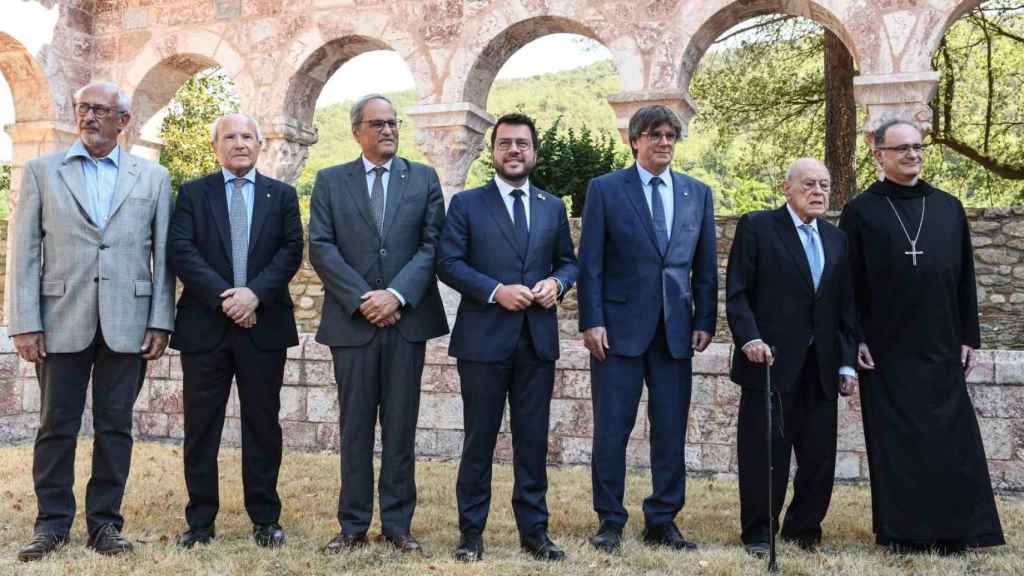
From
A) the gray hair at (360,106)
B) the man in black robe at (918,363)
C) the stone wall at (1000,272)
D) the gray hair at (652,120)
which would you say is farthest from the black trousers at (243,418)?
the stone wall at (1000,272)

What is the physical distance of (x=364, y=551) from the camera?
11.6ft

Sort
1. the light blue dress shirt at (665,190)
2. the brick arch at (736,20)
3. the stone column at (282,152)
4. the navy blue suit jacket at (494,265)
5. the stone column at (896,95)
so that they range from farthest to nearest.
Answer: the stone column at (282,152), the brick arch at (736,20), the stone column at (896,95), the light blue dress shirt at (665,190), the navy blue suit jacket at (494,265)

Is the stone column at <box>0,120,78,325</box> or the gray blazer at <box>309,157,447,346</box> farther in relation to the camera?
the stone column at <box>0,120,78,325</box>

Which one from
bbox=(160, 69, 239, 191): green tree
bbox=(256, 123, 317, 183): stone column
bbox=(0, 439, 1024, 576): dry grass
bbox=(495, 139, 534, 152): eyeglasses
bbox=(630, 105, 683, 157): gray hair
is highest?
bbox=(160, 69, 239, 191): green tree

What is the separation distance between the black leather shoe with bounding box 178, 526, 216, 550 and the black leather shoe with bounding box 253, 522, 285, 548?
182mm

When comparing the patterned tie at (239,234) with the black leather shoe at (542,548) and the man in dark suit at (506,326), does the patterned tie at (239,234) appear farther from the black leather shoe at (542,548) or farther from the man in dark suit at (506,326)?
the black leather shoe at (542,548)

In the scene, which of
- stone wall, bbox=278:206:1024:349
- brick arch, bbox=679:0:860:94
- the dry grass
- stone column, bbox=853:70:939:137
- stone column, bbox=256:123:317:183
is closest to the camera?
the dry grass

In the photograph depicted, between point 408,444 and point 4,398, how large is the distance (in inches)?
180

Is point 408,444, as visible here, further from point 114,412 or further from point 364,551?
point 114,412

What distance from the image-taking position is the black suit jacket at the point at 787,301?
369 centimetres

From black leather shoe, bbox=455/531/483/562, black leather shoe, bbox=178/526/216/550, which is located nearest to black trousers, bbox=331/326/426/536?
black leather shoe, bbox=455/531/483/562

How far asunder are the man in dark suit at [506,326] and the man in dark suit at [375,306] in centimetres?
15

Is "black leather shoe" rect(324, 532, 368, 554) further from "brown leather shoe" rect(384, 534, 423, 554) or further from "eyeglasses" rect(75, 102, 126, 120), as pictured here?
"eyeglasses" rect(75, 102, 126, 120)

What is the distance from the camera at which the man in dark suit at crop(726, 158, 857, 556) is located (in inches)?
145
